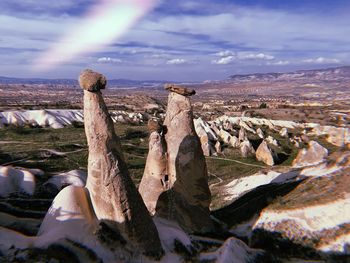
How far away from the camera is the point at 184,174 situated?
12.4 meters

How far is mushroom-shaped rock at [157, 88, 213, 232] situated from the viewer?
485 inches

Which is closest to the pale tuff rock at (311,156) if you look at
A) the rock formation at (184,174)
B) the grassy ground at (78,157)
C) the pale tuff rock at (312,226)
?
the grassy ground at (78,157)

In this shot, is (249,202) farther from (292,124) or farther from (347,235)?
(292,124)

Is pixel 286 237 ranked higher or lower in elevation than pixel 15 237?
lower

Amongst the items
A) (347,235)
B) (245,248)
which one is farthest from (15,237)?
(347,235)

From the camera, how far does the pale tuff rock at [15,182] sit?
1480 centimetres

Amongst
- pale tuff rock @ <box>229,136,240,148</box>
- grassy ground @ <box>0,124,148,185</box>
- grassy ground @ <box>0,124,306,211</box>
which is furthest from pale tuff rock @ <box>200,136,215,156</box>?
grassy ground @ <box>0,124,148,185</box>

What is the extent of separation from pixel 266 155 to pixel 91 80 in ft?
88.0

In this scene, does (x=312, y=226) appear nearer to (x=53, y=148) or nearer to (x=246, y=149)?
(x=246, y=149)

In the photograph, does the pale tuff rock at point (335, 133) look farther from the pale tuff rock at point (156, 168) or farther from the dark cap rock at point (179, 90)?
the pale tuff rock at point (156, 168)

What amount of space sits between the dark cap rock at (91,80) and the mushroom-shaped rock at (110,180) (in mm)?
25

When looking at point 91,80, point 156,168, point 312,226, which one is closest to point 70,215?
point 91,80

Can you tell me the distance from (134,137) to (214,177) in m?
19.4

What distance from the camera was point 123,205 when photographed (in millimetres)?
8867
